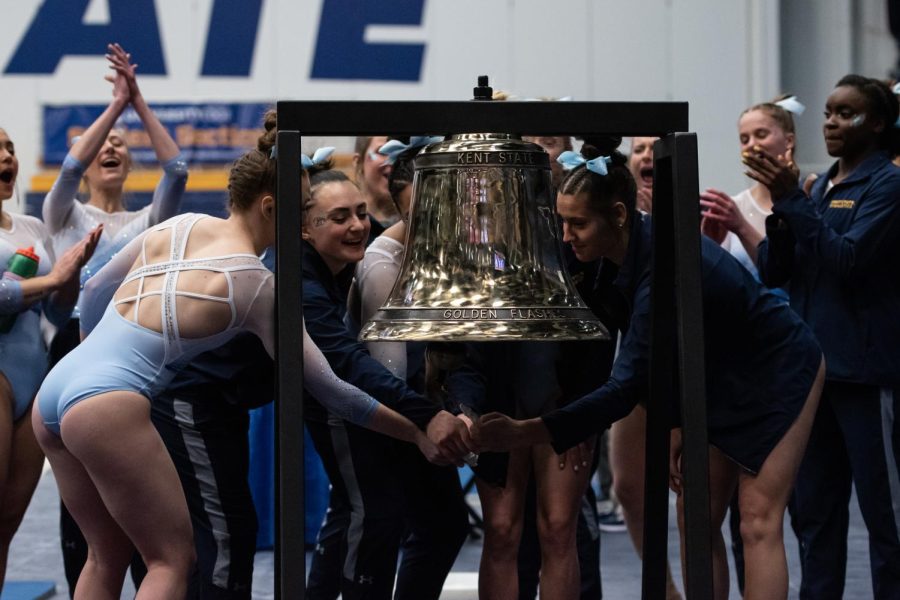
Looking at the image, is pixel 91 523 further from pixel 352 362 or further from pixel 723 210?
pixel 723 210

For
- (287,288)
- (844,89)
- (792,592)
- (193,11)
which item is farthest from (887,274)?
(193,11)

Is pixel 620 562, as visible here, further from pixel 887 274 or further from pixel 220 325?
pixel 220 325

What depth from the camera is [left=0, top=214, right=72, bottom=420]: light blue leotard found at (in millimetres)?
4309

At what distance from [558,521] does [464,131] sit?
1771 millimetres

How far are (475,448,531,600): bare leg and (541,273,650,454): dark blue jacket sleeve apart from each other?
778 mm

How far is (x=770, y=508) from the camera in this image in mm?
3771

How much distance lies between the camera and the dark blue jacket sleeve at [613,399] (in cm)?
325

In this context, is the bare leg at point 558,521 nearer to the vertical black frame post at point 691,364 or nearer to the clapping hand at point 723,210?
the clapping hand at point 723,210

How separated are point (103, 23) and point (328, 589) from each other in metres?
6.15

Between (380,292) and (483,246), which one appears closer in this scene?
(483,246)

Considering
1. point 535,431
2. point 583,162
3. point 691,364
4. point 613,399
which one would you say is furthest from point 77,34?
point 691,364

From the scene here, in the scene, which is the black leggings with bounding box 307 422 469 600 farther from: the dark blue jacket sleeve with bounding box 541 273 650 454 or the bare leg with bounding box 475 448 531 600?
the dark blue jacket sleeve with bounding box 541 273 650 454

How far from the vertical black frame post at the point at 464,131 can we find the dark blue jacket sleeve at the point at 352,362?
2.79 ft

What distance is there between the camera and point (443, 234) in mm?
2805
